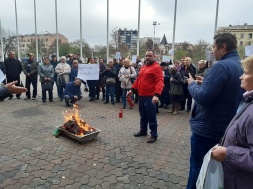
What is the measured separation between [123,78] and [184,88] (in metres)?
2.42

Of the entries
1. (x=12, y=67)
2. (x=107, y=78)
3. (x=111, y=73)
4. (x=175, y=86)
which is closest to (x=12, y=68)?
(x=12, y=67)

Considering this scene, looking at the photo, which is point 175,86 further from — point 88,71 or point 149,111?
point 88,71

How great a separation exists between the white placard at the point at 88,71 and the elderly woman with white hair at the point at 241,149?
8466 mm

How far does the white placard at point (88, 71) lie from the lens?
9820mm

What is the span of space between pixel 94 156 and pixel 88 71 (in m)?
5.85

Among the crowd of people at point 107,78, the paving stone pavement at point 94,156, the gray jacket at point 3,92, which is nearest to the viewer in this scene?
the gray jacket at point 3,92

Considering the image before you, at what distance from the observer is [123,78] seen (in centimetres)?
894

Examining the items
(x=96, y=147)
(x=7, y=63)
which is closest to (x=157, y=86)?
(x=96, y=147)

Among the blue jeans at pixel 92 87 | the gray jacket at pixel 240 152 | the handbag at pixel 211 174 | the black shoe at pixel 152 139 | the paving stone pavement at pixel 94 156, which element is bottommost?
the paving stone pavement at pixel 94 156

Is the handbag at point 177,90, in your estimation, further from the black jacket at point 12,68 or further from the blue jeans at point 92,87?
the black jacket at point 12,68

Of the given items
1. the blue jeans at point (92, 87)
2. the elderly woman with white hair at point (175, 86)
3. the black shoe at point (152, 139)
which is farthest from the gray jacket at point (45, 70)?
the black shoe at point (152, 139)

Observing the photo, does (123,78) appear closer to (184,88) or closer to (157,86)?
(184,88)

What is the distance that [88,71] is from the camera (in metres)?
9.87

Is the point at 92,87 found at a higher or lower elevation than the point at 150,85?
lower
